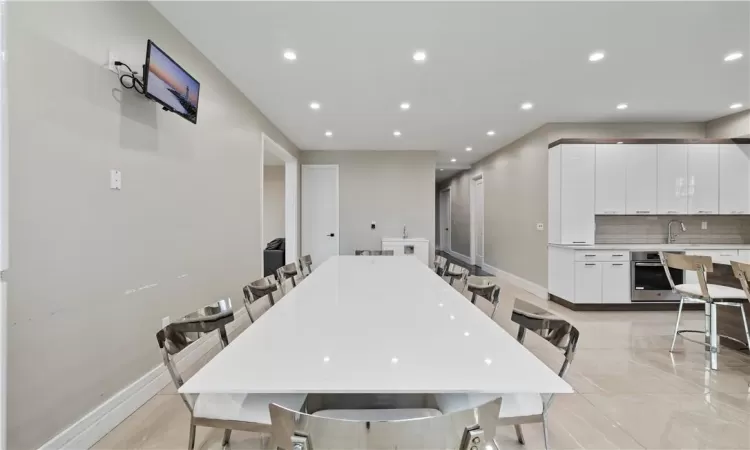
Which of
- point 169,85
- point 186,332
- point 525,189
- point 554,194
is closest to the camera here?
point 186,332

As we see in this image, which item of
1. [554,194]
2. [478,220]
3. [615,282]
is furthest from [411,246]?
[615,282]

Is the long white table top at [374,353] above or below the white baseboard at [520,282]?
above

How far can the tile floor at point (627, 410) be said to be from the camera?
170 centimetres

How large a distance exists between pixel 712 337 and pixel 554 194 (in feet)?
8.09

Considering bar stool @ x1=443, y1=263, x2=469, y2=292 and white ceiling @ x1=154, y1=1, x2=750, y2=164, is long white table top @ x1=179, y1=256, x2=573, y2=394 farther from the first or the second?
white ceiling @ x1=154, y1=1, x2=750, y2=164

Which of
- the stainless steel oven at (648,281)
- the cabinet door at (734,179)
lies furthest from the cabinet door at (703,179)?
the stainless steel oven at (648,281)

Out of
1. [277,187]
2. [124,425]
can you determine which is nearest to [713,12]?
[124,425]

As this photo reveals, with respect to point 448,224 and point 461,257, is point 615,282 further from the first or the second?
point 448,224

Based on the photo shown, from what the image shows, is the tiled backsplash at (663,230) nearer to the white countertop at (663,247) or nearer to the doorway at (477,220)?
the white countertop at (663,247)

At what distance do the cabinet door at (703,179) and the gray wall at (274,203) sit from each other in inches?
304

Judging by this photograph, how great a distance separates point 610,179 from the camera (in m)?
4.49

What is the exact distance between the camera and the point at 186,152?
2596 mm

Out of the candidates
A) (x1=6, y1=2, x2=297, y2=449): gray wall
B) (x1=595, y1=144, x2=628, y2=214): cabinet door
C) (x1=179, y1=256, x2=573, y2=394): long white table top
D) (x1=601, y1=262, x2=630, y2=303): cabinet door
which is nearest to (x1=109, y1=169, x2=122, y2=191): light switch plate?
(x1=6, y1=2, x2=297, y2=449): gray wall

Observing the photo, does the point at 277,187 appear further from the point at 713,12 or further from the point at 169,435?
the point at 713,12
